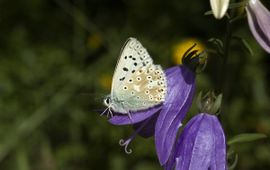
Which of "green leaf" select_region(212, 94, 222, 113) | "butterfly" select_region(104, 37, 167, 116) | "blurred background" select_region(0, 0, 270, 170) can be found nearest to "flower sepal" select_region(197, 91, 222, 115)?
"green leaf" select_region(212, 94, 222, 113)

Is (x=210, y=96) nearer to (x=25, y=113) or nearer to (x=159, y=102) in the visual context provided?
(x=159, y=102)

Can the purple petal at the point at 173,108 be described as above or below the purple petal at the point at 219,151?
above

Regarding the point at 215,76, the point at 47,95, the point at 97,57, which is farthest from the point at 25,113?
the point at 215,76

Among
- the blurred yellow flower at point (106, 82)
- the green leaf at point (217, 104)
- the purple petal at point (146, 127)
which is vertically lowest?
the green leaf at point (217, 104)

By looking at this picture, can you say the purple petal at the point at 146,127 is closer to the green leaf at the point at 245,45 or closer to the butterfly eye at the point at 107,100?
the butterfly eye at the point at 107,100

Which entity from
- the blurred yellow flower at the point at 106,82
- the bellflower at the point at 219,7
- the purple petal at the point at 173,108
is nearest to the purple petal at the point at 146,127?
the purple petal at the point at 173,108

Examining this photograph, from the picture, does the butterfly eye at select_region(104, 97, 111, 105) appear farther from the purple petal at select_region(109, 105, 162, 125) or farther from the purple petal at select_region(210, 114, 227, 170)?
the purple petal at select_region(210, 114, 227, 170)

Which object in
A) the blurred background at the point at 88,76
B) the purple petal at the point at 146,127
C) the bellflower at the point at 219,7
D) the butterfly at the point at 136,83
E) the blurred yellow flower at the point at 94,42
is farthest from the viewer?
the blurred yellow flower at the point at 94,42
